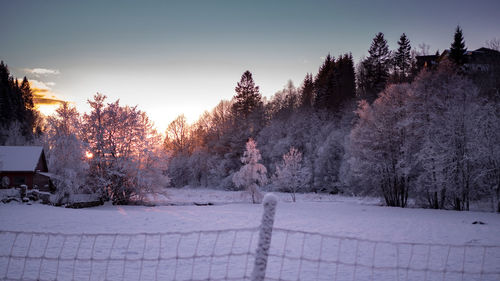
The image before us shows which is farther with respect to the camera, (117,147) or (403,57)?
(403,57)

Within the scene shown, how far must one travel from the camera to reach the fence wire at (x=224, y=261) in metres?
8.25

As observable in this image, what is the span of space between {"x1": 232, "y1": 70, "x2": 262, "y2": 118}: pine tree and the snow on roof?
46330 millimetres

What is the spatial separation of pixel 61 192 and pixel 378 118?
112 ft

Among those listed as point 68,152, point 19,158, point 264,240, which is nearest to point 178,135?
point 19,158

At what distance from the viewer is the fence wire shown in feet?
27.1

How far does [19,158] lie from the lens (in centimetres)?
4094

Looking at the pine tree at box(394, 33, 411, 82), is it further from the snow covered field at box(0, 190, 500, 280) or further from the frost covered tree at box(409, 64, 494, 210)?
the snow covered field at box(0, 190, 500, 280)

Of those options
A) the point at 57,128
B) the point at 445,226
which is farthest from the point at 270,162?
the point at 445,226

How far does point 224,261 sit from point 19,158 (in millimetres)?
42986

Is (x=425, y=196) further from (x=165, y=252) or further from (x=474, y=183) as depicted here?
(x=165, y=252)

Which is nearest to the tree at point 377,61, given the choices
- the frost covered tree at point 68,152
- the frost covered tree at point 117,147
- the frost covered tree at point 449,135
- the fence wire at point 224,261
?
the frost covered tree at point 449,135

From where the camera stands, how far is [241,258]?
10492 millimetres

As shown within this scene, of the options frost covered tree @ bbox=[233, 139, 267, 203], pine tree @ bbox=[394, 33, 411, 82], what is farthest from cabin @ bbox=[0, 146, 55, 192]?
pine tree @ bbox=[394, 33, 411, 82]

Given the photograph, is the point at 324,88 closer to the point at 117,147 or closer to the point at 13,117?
the point at 117,147
